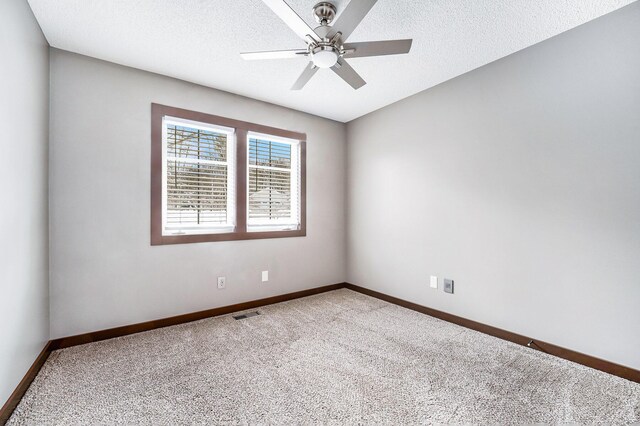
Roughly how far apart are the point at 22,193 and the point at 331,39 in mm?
2172

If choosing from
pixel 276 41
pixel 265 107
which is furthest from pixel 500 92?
pixel 265 107

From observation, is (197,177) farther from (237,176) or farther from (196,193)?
(237,176)

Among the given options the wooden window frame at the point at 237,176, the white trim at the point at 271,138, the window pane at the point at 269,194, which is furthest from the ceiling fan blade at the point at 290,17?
the window pane at the point at 269,194

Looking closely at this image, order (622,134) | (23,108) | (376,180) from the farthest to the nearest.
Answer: (376,180) < (622,134) < (23,108)

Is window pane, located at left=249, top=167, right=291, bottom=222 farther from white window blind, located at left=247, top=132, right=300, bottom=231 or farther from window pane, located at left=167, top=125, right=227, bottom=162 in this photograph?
window pane, located at left=167, top=125, right=227, bottom=162

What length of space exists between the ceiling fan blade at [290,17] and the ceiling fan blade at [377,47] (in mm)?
236

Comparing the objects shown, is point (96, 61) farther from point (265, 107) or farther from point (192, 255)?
point (192, 255)

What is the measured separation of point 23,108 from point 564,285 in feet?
13.2

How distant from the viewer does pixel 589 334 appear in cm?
215

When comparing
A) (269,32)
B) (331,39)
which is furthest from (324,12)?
(269,32)

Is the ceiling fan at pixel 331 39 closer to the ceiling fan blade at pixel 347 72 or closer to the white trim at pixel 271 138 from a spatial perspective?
the ceiling fan blade at pixel 347 72

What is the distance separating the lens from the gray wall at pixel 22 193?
1.58 metres

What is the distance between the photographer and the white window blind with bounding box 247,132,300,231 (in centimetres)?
361

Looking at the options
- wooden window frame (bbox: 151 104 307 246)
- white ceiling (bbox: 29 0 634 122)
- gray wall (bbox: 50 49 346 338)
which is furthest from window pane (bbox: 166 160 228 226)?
white ceiling (bbox: 29 0 634 122)
